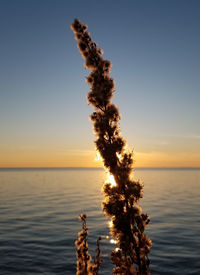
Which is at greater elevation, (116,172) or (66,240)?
(116,172)

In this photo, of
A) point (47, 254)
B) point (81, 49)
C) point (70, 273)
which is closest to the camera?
point (81, 49)

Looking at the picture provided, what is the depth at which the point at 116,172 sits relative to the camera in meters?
5.29

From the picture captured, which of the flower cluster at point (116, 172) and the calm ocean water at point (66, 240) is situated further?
the calm ocean water at point (66, 240)

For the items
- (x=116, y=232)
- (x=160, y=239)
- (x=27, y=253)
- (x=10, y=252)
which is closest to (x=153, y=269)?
(x=160, y=239)

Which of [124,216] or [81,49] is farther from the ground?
[81,49]

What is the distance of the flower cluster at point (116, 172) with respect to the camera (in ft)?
16.1

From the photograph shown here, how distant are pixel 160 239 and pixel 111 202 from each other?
94.8 feet

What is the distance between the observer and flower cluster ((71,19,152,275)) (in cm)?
492

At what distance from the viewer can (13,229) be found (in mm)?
35188

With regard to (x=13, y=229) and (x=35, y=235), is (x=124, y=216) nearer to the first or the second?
(x=35, y=235)

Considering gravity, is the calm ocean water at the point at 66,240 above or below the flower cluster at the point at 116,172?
below

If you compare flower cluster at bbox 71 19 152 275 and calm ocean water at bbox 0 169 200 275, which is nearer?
flower cluster at bbox 71 19 152 275

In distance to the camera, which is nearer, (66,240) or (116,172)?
(116,172)

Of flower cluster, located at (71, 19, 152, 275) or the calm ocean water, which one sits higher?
flower cluster, located at (71, 19, 152, 275)
